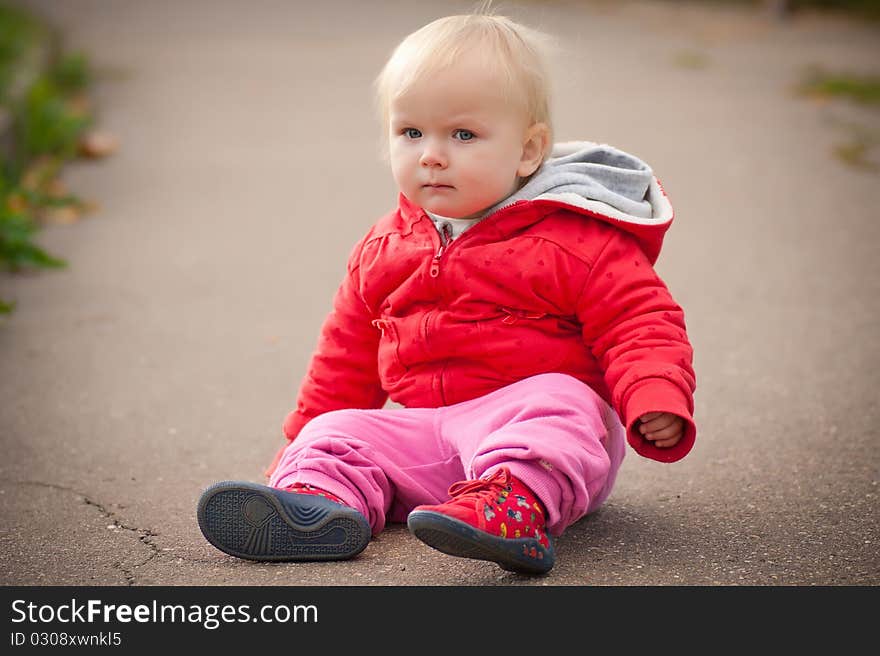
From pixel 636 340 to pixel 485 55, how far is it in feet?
2.10

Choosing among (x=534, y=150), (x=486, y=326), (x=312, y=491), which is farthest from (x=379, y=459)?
(x=534, y=150)

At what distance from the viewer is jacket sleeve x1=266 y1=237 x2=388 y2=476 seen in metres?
2.85

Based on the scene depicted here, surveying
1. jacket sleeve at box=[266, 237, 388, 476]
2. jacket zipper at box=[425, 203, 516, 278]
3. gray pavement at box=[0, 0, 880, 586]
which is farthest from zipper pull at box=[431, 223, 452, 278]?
gray pavement at box=[0, 0, 880, 586]

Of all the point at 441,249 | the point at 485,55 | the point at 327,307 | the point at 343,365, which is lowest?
the point at 327,307

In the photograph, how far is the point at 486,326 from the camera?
2598mm

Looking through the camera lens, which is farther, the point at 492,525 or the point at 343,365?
the point at 343,365

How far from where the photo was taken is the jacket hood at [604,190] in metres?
2.61

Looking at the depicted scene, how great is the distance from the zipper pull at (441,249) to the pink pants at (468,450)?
28 cm

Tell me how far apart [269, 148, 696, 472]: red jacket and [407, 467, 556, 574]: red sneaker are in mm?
294

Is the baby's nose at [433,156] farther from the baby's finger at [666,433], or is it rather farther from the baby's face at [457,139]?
the baby's finger at [666,433]

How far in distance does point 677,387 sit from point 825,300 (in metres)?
2.31

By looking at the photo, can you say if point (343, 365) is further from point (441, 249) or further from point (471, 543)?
point (471, 543)
